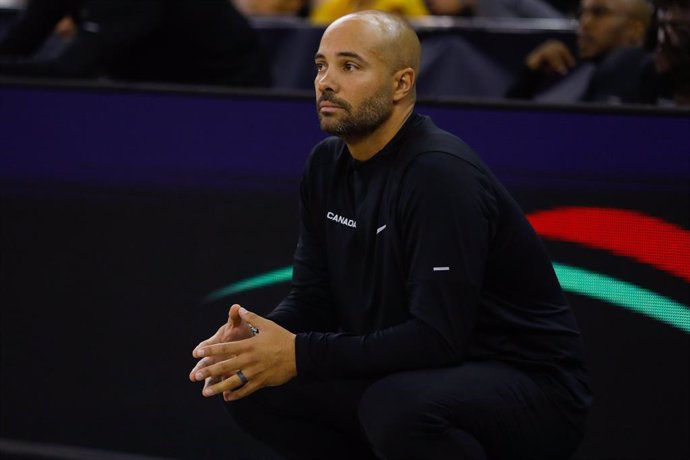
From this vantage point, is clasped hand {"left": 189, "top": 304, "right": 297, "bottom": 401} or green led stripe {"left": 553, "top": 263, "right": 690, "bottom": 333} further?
green led stripe {"left": 553, "top": 263, "right": 690, "bottom": 333}

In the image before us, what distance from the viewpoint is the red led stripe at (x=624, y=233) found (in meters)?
2.89

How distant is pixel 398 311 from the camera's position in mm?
2463

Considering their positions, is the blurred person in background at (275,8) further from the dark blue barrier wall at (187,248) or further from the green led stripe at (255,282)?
the green led stripe at (255,282)

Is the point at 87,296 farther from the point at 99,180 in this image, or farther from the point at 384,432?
the point at 384,432

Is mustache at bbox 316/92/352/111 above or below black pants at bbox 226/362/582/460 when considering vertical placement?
above

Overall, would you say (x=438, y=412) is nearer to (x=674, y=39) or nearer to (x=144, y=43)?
(x=674, y=39)

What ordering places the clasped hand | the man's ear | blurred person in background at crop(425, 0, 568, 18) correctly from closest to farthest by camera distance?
the clasped hand → the man's ear → blurred person in background at crop(425, 0, 568, 18)

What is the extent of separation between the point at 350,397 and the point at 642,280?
0.81m

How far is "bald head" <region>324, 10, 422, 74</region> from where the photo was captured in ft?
8.14

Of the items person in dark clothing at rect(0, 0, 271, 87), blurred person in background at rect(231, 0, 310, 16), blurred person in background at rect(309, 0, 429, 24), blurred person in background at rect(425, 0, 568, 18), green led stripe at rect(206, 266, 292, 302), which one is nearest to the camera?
green led stripe at rect(206, 266, 292, 302)

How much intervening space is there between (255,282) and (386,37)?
0.90 m

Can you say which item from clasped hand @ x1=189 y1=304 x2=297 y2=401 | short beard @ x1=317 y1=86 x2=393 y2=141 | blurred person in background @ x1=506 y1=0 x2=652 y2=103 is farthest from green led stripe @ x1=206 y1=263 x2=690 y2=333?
blurred person in background @ x1=506 y1=0 x2=652 y2=103

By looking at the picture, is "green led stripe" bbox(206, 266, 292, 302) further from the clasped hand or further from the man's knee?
the man's knee

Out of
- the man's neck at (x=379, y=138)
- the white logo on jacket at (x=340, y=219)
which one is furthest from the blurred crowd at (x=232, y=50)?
the white logo on jacket at (x=340, y=219)
